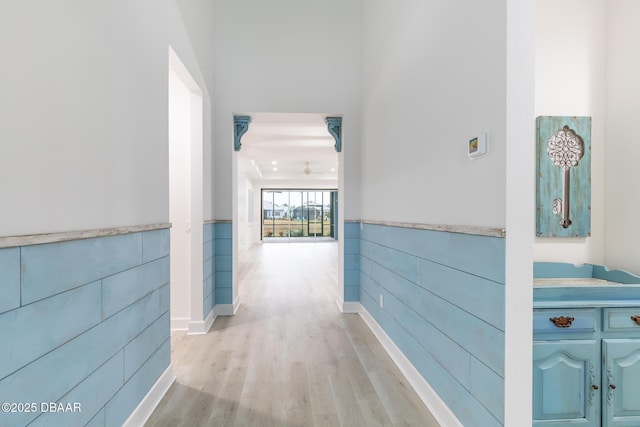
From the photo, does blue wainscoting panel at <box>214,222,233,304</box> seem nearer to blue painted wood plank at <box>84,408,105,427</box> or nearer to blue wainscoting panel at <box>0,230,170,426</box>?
blue wainscoting panel at <box>0,230,170,426</box>

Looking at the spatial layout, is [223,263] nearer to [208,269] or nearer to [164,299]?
[208,269]

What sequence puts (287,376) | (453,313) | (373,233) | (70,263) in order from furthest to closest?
(373,233) < (287,376) < (453,313) < (70,263)

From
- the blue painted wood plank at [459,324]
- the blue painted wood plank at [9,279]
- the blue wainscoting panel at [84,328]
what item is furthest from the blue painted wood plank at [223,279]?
the blue painted wood plank at [9,279]

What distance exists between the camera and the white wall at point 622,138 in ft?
6.73

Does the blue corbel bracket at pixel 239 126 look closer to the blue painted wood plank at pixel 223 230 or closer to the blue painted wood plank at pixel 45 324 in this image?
the blue painted wood plank at pixel 223 230

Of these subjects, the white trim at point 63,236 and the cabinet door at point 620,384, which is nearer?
the white trim at point 63,236

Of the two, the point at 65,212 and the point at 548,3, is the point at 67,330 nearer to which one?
the point at 65,212

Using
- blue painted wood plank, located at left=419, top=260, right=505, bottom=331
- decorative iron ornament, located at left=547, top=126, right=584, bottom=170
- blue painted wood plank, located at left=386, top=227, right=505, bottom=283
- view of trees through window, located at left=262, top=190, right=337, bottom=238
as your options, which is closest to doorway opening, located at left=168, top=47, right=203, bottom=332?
blue painted wood plank, located at left=386, top=227, right=505, bottom=283

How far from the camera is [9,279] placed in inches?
37.9

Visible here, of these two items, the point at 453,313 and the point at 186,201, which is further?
the point at 186,201

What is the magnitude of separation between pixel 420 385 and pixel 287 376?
944mm

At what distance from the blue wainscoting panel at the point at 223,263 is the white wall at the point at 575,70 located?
3005 millimetres

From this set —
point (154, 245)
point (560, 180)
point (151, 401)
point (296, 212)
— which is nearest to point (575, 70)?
point (560, 180)

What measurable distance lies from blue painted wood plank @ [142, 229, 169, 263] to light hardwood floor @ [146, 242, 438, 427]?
3.08 feet
